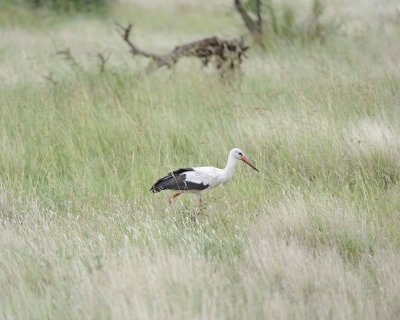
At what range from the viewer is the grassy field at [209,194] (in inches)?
165

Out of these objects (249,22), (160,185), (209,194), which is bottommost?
(209,194)

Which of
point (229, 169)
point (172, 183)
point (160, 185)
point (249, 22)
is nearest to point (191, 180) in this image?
point (172, 183)

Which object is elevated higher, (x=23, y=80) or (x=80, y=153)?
(x=23, y=80)

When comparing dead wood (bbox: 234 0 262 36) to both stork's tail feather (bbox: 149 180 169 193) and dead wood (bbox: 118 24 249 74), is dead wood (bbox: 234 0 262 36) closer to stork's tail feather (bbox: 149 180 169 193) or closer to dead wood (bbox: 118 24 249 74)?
dead wood (bbox: 118 24 249 74)

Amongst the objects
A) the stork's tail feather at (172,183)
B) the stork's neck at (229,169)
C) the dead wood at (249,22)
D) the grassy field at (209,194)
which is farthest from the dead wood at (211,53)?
the stork's tail feather at (172,183)

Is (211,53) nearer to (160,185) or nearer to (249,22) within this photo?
(249,22)

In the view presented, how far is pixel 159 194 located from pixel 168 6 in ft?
78.4

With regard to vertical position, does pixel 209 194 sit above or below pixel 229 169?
below

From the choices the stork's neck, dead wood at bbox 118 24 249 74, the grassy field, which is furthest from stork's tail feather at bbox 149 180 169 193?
dead wood at bbox 118 24 249 74

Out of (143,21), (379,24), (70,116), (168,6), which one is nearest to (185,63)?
(70,116)

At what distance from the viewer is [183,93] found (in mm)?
9250

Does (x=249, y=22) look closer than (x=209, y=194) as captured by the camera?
No

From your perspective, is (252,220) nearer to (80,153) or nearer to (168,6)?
(80,153)

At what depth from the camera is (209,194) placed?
6508mm
